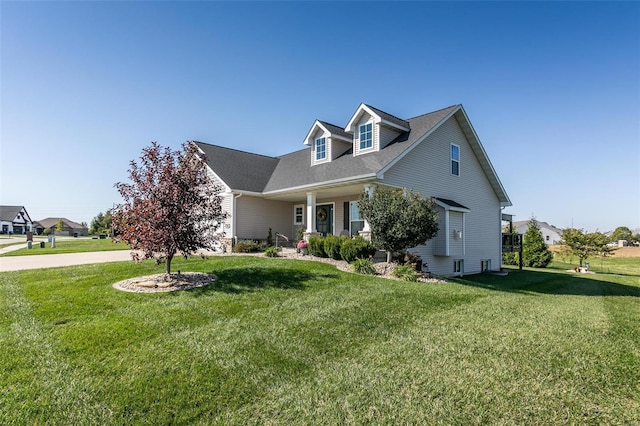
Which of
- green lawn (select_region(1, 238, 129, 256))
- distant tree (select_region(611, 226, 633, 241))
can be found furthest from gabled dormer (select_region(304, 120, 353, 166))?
distant tree (select_region(611, 226, 633, 241))

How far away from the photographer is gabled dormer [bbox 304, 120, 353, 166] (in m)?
15.9

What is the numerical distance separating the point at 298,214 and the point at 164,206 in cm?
1192

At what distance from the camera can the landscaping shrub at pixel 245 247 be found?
15.7 m

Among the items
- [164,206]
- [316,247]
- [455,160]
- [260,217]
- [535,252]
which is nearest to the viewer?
[164,206]

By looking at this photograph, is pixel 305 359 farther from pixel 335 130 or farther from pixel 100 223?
pixel 100 223

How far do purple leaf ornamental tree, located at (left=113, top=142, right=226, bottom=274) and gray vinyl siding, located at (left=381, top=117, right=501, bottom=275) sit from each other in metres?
7.06

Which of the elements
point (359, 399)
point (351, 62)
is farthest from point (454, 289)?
point (351, 62)

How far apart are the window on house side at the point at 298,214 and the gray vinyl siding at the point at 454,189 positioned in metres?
7.60

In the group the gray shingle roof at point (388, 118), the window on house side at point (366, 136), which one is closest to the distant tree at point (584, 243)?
the gray shingle roof at point (388, 118)

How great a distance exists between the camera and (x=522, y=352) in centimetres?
460

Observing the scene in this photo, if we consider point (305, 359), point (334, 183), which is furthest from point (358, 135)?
point (305, 359)

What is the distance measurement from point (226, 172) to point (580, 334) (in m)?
16.2

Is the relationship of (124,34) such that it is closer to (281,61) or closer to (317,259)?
(281,61)

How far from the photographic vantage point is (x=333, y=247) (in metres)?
12.2
